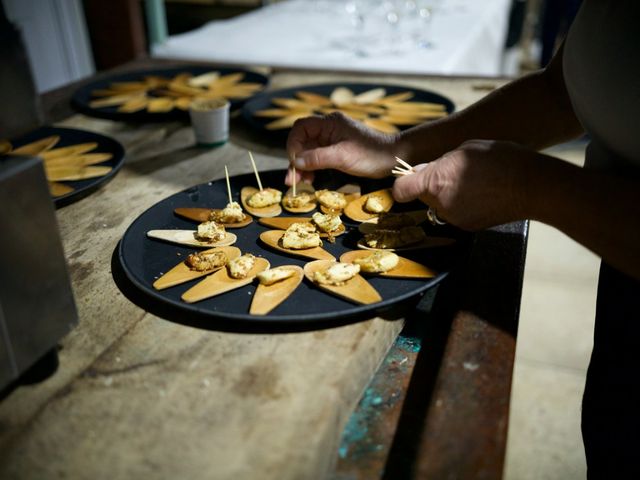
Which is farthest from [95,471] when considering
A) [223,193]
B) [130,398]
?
[223,193]

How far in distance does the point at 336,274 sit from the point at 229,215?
29 centimetres

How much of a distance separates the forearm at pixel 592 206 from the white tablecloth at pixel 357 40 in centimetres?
157

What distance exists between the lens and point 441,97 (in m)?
1.77

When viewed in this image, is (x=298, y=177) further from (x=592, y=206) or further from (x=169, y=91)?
(x=169, y=91)

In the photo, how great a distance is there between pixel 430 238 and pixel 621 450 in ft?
1.51

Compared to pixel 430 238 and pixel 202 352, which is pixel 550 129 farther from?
pixel 202 352

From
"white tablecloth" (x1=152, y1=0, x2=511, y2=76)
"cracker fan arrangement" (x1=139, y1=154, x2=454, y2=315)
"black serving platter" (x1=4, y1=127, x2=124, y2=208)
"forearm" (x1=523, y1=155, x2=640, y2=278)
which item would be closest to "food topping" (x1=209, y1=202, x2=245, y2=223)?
"cracker fan arrangement" (x1=139, y1=154, x2=454, y2=315)

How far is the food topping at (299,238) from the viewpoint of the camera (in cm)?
97

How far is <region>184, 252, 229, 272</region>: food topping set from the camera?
2.97 feet

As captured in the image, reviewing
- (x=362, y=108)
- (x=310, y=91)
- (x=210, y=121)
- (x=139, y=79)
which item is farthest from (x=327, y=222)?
(x=139, y=79)

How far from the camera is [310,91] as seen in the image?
1945 millimetres

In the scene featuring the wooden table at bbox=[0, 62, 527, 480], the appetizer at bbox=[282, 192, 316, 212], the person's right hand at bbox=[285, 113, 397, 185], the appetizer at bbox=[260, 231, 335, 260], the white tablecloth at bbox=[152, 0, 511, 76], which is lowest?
the white tablecloth at bbox=[152, 0, 511, 76]

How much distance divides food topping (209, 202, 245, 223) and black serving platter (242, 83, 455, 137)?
0.52 meters

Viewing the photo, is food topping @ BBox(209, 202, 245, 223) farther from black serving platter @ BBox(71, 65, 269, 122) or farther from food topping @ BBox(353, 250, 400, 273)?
black serving platter @ BBox(71, 65, 269, 122)
